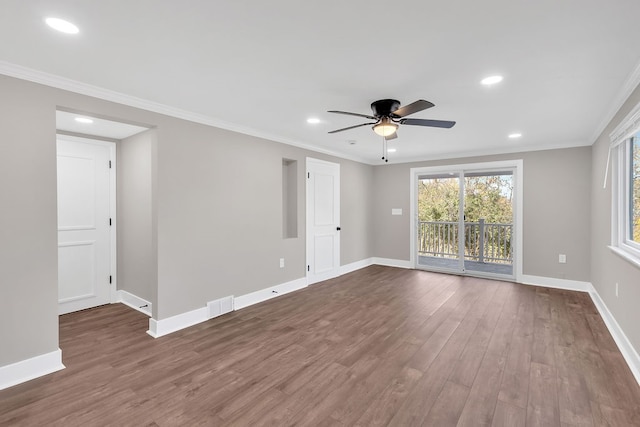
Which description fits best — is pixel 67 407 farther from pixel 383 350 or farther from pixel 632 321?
pixel 632 321

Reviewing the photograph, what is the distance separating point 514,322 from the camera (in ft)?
11.1

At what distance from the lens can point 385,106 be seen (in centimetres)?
282

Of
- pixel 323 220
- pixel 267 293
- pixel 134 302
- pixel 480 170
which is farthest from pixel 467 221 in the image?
pixel 134 302

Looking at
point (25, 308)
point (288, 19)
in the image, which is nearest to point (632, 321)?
point (288, 19)

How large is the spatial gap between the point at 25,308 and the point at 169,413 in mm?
1473

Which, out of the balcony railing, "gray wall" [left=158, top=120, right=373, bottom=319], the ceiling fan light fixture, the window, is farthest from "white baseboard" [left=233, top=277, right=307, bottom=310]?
the window

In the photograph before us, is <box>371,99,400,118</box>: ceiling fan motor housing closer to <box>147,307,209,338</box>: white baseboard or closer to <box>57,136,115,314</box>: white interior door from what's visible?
<box>147,307,209,338</box>: white baseboard

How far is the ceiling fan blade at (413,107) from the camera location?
2305mm

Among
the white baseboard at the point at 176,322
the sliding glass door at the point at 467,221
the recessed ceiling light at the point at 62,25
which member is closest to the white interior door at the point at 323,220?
the sliding glass door at the point at 467,221

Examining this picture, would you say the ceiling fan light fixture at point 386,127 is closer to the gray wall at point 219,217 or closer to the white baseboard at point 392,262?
the gray wall at point 219,217

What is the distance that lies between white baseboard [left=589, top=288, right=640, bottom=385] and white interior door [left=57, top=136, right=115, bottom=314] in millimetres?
5684

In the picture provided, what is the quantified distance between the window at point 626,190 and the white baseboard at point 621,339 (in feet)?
2.45

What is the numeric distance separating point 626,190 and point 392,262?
4.05m

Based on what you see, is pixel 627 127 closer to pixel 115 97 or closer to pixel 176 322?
pixel 115 97
